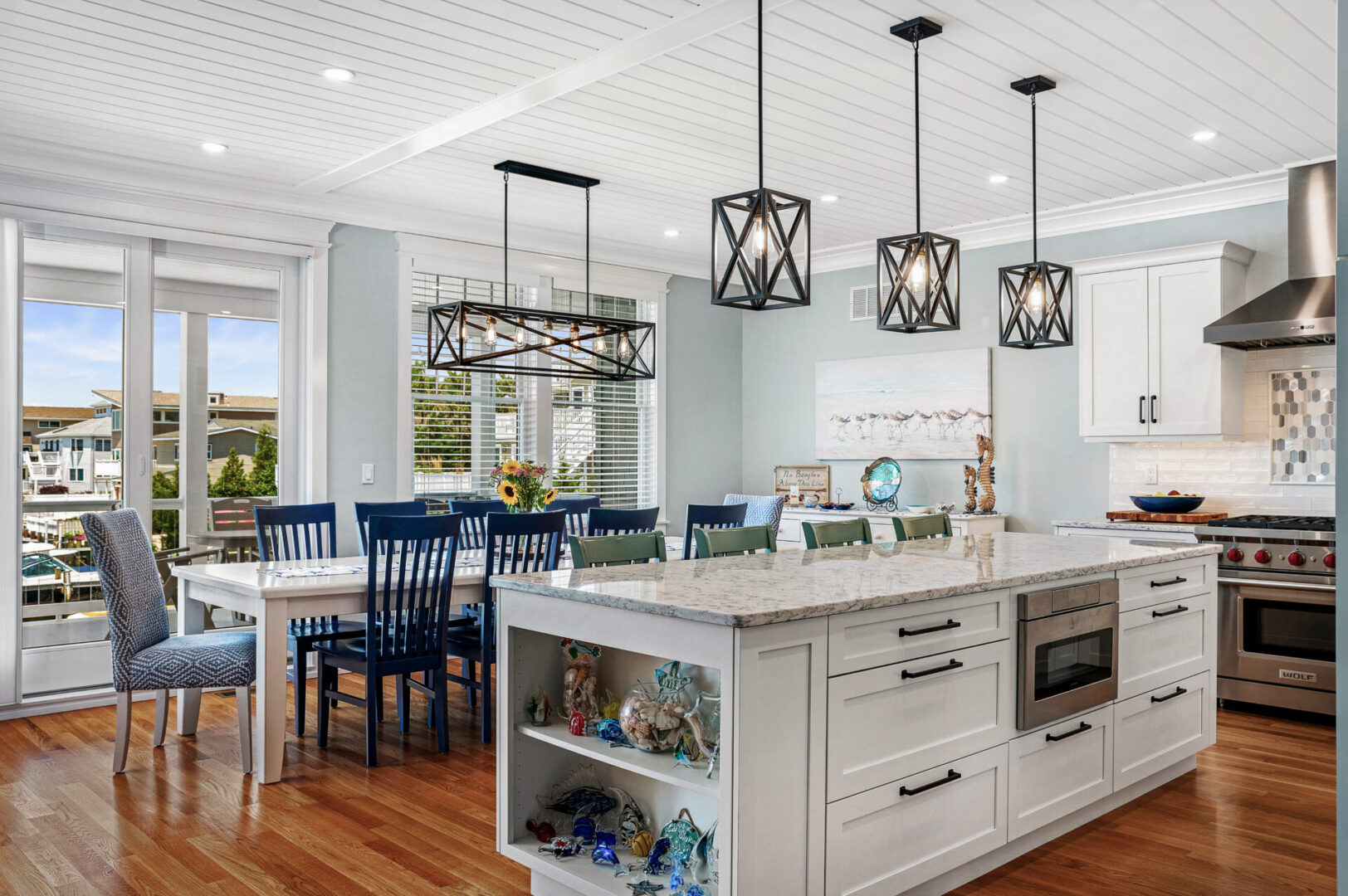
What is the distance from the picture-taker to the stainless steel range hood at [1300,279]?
15.3ft

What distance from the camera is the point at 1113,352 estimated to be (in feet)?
18.2

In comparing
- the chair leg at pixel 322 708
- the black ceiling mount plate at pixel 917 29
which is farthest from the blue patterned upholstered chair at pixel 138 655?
the black ceiling mount plate at pixel 917 29

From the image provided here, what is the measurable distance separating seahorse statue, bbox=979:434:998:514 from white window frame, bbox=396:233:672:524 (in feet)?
7.43

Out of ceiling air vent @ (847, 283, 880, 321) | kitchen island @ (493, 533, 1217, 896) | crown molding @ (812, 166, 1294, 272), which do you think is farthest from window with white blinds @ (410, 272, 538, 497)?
kitchen island @ (493, 533, 1217, 896)

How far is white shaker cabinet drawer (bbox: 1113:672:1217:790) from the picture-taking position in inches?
133

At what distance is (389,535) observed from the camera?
3926 millimetres

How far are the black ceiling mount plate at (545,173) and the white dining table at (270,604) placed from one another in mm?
1966

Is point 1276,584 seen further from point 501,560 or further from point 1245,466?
point 501,560

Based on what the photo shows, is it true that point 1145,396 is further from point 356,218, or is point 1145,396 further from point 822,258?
point 356,218

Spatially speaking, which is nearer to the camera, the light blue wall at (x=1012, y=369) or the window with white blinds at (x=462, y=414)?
the light blue wall at (x=1012, y=369)

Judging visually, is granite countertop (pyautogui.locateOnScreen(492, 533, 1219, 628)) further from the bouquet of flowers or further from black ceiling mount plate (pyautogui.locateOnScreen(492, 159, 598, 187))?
black ceiling mount plate (pyautogui.locateOnScreen(492, 159, 598, 187))

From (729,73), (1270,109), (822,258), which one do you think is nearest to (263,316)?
(729,73)

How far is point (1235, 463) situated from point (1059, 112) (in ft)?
7.73

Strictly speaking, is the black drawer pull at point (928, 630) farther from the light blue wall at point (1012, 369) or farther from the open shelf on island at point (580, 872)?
the light blue wall at point (1012, 369)
